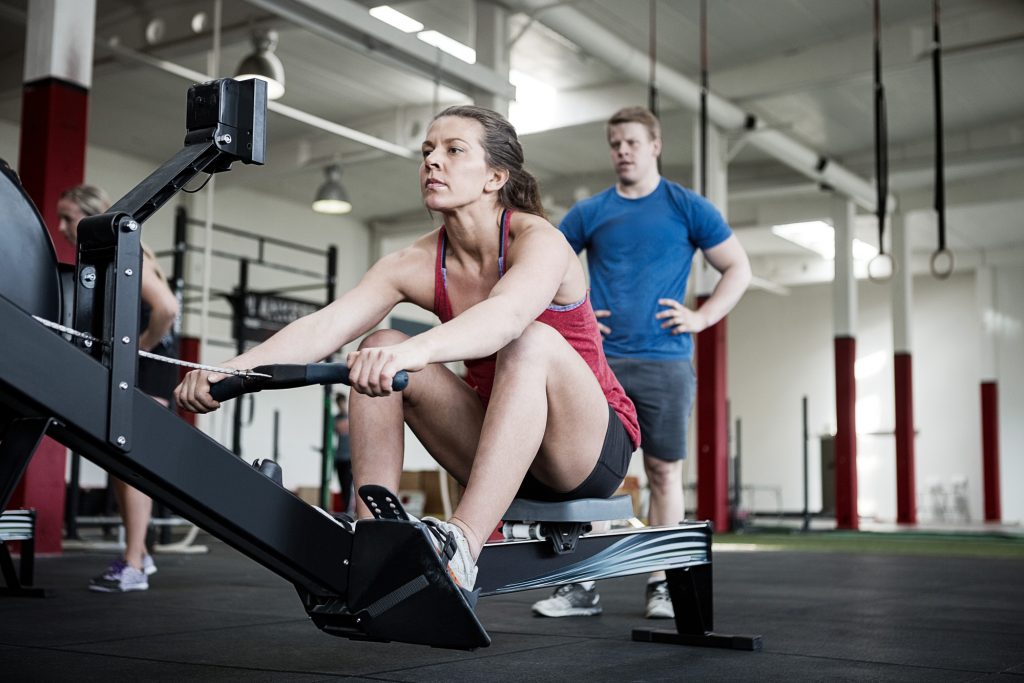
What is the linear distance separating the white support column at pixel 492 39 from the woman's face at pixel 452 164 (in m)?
5.96

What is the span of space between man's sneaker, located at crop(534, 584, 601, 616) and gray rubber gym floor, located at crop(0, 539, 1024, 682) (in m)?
0.03

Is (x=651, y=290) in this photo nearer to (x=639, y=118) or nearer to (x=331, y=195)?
(x=639, y=118)

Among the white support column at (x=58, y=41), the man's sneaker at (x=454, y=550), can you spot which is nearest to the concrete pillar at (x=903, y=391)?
the white support column at (x=58, y=41)

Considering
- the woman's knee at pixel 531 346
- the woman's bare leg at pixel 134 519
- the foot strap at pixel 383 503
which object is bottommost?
the woman's bare leg at pixel 134 519

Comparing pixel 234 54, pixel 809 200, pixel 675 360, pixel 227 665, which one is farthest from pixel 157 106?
pixel 227 665

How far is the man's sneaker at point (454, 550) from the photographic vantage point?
149 cm

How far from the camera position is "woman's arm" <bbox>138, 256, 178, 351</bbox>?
3141mm

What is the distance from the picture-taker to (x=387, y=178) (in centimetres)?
1294

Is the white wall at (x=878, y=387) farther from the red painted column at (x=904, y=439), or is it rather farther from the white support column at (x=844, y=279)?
the white support column at (x=844, y=279)

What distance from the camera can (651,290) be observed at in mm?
2961

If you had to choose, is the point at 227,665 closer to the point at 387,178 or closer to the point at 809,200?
the point at 387,178

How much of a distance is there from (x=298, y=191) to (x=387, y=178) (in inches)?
48.8

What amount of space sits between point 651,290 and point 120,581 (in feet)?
5.99

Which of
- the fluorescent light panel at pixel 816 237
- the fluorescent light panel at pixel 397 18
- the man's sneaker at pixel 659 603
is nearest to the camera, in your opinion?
the man's sneaker at pixel 659 603
